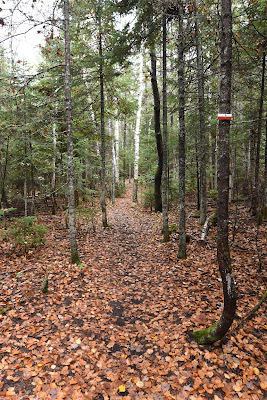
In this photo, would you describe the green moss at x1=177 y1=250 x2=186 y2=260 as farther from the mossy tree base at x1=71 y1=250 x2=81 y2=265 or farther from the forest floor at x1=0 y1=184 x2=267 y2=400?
the mossy tree base at x1=71 y1=250 x2=81 y2=265

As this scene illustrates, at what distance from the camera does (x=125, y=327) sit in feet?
15.2

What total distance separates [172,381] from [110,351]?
1245mm

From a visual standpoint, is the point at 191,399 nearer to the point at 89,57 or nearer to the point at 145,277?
the point at 145,277

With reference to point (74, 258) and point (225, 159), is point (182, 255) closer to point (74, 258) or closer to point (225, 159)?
point (74, 258)

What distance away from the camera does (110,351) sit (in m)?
4.00

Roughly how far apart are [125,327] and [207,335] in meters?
1.73

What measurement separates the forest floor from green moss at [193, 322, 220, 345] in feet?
0.37

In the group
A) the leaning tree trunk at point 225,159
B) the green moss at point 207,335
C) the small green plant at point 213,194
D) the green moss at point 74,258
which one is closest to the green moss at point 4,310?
the green moss at point 74,258

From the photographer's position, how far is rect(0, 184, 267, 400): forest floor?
10.7 feet

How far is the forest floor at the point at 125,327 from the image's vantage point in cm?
327

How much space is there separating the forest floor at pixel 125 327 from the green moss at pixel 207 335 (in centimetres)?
11

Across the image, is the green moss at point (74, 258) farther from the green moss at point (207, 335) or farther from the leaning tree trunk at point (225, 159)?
the leaning tree trunk at point (225, 159)

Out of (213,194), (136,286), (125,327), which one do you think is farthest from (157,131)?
(125,327)

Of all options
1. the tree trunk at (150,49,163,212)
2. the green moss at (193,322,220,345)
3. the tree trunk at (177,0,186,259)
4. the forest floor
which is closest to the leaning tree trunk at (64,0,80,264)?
the forest floor
